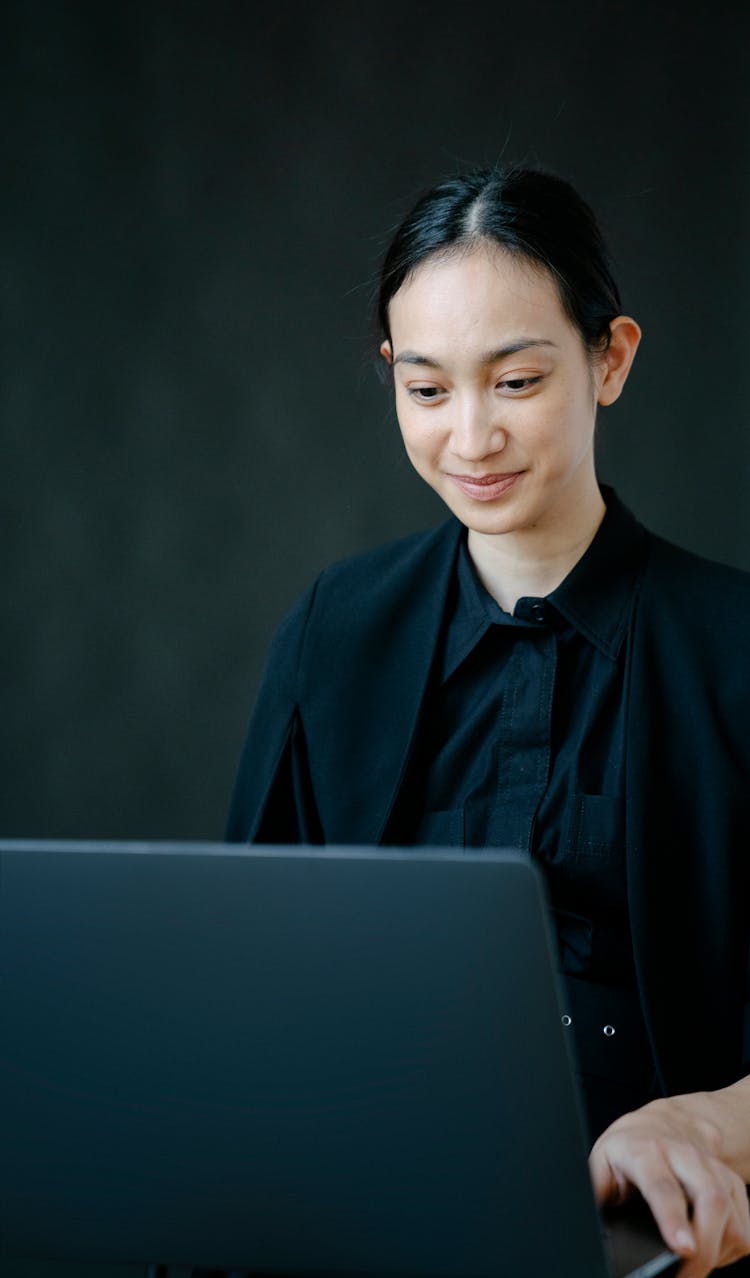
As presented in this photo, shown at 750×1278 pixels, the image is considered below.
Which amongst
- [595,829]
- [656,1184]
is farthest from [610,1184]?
[595,829]

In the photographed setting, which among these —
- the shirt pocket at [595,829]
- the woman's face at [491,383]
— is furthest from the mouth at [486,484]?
the shirt pocket at [595,829]

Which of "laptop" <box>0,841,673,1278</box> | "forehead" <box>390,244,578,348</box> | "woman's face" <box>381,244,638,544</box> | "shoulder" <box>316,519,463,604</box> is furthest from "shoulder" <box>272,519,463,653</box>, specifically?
"laptop" <box>0,841,673,1278</box>

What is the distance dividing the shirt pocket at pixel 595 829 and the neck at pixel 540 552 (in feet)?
0.67

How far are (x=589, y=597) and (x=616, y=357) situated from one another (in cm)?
22

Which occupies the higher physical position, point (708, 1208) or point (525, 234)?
point (525, 234)

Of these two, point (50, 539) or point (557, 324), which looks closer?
point (557, 324)

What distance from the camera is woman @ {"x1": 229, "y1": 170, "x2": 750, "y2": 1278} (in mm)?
1205

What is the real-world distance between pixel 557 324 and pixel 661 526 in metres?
0.96

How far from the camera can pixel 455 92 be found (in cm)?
212

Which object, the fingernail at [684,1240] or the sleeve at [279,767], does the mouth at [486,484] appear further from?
the fingernail at [684,1240]

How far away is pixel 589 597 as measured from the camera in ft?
4.30

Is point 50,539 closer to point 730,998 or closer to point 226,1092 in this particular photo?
point 730,998

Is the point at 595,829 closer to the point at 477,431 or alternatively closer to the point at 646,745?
the point at 646,745

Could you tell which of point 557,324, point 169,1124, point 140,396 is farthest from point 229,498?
point 169,1124
